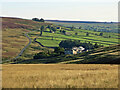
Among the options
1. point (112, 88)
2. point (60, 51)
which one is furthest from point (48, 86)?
point (60, 51)

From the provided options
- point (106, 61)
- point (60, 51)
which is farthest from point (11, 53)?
point (106, 61)

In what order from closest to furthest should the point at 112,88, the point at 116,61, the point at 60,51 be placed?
the point at 112,88
the point at 116,61
the point at 60,51

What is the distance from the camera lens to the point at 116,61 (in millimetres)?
50188

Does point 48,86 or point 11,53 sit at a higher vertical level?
point 48,86

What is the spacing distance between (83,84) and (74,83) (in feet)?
2.31

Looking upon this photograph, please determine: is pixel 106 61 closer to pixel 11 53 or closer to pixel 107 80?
pixel 107 80

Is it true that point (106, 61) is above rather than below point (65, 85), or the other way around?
below

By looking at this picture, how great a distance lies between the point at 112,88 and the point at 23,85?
5.63 meters

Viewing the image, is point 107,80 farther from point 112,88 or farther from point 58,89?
point 58,89

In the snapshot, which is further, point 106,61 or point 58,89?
point 106,61

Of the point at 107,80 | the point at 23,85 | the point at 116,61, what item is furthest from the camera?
the point at 116,61

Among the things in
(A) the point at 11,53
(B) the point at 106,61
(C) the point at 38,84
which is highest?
(C) the point at 38,84

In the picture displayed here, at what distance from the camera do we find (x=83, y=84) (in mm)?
16078

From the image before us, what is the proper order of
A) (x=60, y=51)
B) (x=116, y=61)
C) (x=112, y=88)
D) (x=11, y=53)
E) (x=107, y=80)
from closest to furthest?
(x=112, y=88) < (x=107, y=80) < (x=116, y=61) < (x=60, y=51) < (x=11, y=53)
